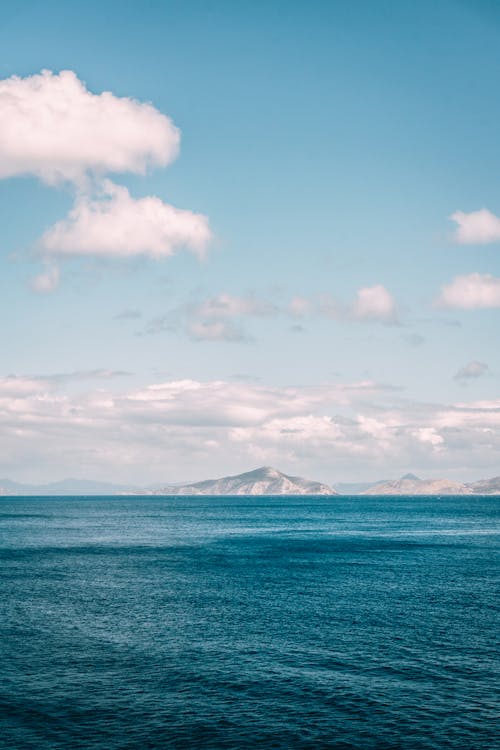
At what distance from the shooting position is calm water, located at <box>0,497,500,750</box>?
49.6 metres

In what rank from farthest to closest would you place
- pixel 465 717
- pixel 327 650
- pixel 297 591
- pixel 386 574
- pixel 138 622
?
pixel 386 574 < pixel 297 591 < pixel 138 622 < pixel 327 650 < pixel 465 717

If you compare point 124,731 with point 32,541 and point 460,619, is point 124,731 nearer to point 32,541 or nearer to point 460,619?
point 460,619

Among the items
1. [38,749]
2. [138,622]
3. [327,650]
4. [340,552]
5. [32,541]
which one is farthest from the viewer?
[32,541]

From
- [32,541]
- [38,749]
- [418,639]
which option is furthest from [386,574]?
[32,541]

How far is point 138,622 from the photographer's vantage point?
8150 cm

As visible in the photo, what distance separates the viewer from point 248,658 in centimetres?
6662

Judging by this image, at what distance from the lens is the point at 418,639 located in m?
73.5

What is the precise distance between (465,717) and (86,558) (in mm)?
109056

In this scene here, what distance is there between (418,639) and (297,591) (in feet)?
105

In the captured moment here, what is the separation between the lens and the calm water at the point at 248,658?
4956 cm

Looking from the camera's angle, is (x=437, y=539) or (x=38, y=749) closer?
(x=38, y=749)

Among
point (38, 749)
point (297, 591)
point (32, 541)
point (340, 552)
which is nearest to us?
point (38, 749)

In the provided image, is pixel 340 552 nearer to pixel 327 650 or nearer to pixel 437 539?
pixel 437 539

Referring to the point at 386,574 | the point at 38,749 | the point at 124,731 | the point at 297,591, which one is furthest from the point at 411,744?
the point at 386,574
